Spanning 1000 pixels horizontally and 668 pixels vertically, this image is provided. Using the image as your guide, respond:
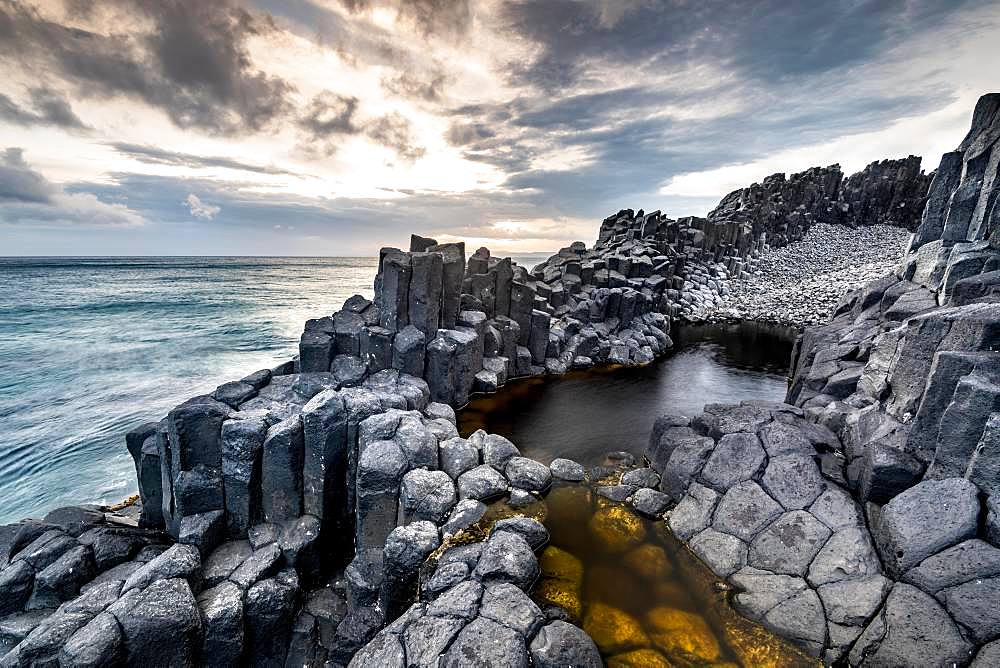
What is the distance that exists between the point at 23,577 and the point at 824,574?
1204 centimetres

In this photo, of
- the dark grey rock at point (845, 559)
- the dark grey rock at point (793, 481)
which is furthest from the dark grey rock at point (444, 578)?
the dark grey rock at point (793, 481)

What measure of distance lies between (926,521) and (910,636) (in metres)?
1.36

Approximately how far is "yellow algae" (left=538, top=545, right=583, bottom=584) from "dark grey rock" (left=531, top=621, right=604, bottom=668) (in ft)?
4.31

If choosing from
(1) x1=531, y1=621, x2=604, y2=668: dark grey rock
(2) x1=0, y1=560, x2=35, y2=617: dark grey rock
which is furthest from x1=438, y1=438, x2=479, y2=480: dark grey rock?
(2) x1=0, y1=560, x2=35, y2=617: dark grey rock

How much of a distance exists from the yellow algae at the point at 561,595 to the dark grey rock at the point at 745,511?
2.52 m

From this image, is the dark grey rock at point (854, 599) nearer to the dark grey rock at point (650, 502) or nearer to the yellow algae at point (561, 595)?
the dark grey rock at point (650, 502)

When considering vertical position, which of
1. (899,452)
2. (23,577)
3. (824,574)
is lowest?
(23,577)

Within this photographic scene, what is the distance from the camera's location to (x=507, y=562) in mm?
5074

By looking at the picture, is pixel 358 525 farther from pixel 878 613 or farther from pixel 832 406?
pixel 832 406

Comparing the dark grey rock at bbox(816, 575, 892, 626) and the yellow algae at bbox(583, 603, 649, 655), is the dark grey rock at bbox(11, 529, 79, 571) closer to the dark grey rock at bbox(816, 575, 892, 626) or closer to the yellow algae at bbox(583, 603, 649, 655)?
the yellow algae at bbox(583, 603, 649, 655)

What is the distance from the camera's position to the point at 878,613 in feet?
14.1

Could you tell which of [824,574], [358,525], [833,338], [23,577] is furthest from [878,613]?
[23,577]

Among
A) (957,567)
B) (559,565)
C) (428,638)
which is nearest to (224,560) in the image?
(428,638)

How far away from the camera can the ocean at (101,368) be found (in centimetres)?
1241
